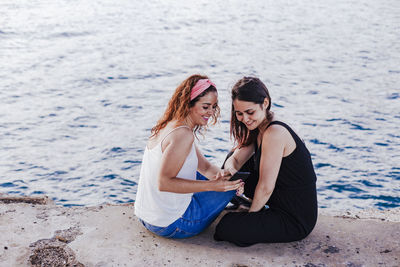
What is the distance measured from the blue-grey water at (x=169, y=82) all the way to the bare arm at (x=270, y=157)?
3.32 meters

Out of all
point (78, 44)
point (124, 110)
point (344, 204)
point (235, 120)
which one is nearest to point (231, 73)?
point (124, 110)

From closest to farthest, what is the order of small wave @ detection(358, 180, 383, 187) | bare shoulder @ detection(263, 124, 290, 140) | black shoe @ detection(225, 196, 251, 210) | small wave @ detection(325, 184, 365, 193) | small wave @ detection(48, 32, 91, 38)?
bare shoulder @ detection(263, 124, 290, 140)
black shoe @ detection(225, 196, 251, 210)
small wave @ detection(325, 184, 365, 193)
small wave @ detection(358, 180, 383, 187)
small wave @ detection(48, 32, 91, 38)

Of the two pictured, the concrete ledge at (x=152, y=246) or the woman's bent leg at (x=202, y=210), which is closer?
the concrete ledge at (x=152, y=246)

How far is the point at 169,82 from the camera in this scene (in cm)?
1282

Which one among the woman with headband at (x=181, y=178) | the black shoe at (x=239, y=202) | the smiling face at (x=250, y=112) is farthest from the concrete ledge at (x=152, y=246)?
the smiling face at (x=250, y=112)

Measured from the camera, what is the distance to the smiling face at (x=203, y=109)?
161 inches

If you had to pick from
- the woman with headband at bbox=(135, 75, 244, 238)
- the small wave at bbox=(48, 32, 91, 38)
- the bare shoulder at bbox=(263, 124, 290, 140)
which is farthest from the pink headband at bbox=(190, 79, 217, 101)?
the small wave at bbox=(48, 32, 91, 38)

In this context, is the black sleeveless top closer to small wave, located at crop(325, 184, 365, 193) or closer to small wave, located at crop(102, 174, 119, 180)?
small wave, located at crop(325, 184, 365, 193)

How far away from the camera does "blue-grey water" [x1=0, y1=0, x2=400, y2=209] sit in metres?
8.00

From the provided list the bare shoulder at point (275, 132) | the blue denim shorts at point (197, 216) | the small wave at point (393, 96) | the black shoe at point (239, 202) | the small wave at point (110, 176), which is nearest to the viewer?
the bare shoulder at point (275, 132)

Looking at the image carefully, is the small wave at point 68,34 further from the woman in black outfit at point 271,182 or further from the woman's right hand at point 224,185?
the woman's right hand at point 224,185

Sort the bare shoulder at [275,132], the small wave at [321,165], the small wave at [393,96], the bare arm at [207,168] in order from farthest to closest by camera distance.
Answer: the small wave at [393,96] < the small wave at [321,165] < the bare arm at [207,168] < the bare shoulder at [275,132]

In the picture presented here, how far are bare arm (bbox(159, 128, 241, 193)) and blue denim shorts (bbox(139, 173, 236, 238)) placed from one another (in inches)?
11.7

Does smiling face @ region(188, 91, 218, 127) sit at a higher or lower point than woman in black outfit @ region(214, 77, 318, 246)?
higher
